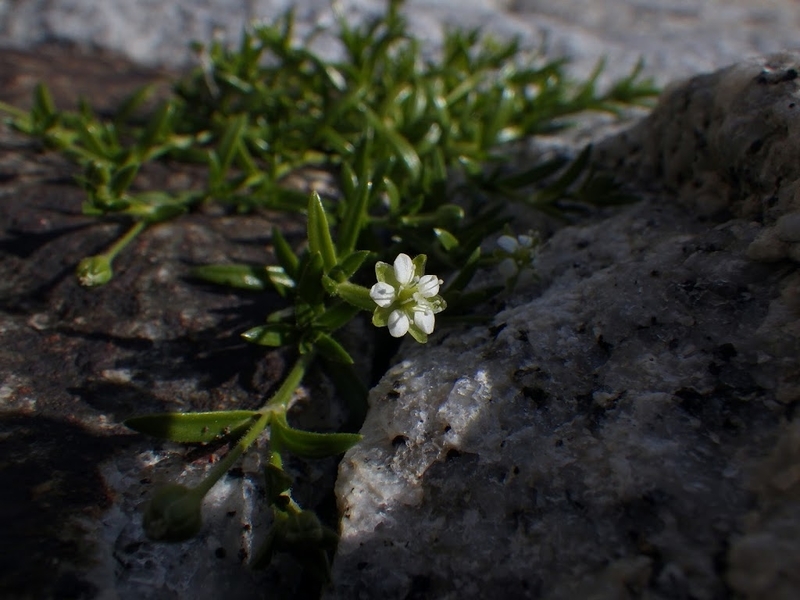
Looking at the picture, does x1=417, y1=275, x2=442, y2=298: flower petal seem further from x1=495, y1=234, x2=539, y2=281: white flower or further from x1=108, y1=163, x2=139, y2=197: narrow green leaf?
x1=108, y1=163, x2=139, y2=197: narrow green leaf

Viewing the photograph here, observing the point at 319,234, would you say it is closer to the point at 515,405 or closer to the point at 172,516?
the point at 515,405

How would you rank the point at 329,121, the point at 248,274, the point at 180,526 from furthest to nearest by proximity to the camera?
the point at 329,121 < the point at 248,274 < the point at 180,526

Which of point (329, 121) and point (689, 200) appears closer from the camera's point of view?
point (689, 200)

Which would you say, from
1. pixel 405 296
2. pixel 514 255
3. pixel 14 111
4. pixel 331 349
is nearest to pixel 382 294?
pixel 405 296

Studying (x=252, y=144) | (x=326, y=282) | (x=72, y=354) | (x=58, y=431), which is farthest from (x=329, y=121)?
(x=58, y=431)

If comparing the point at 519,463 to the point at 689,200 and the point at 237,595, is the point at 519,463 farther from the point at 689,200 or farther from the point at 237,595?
the point at 689,200

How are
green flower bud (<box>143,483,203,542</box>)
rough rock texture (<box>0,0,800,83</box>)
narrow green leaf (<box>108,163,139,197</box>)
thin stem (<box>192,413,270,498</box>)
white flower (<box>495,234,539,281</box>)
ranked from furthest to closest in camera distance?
rough rock texture (<box>0,0,800,83</box>), narrow green leaf (<box>108,163,139,197</box>), white flower (<box>495,234,539,281</box>), thin stem (<box>192,413,270,498</box>), green flower bud (<box>143,483,203,542</box>)

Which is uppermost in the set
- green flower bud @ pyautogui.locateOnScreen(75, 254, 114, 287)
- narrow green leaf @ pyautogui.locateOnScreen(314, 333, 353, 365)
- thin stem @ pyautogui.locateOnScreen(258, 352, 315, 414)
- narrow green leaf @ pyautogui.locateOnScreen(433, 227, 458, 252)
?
narrow green leaf @ pyautogui.locateOnScreen(433, 227, 458, 252)

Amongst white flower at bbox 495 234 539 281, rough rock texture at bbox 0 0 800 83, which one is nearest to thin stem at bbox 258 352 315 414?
white flower at bbox 495 234 539 281
